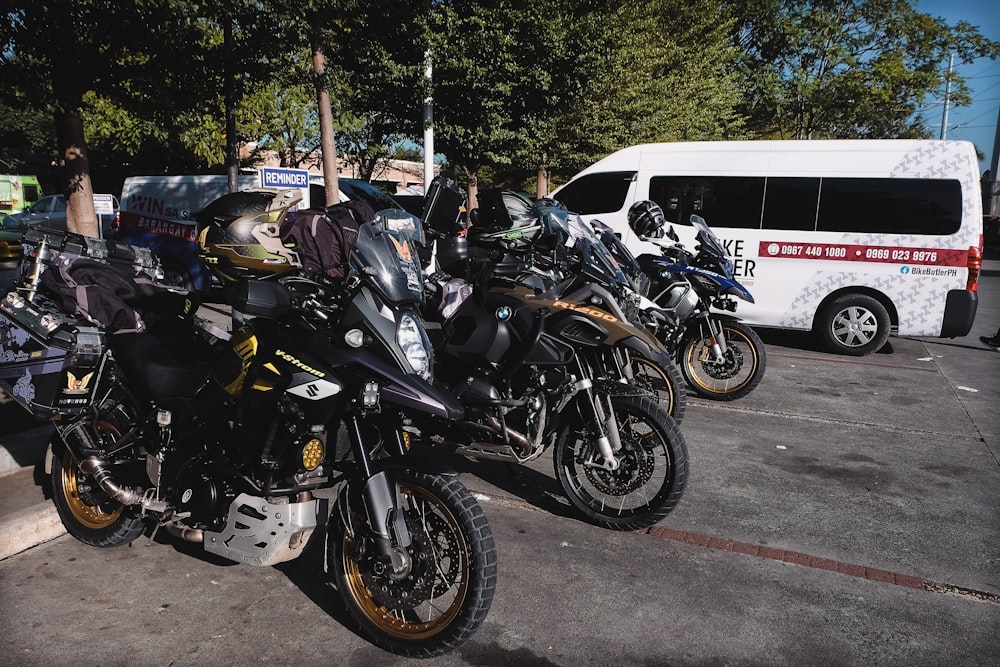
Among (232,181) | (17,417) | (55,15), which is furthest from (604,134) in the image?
(17,417)

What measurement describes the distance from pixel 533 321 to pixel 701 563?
1527 mm

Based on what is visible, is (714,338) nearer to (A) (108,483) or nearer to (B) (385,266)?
(B) (385,266)

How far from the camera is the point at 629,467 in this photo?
12.6 ft

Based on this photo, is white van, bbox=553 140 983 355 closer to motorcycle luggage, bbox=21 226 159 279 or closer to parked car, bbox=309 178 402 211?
parked car, bbox=309 178 402 211


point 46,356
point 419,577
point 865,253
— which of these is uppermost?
point 865,253

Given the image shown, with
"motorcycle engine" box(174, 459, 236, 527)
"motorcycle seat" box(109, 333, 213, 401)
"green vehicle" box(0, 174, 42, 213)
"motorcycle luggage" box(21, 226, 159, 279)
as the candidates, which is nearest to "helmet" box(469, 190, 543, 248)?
"motorcycle luggage" box(21, 226, 159, 279)

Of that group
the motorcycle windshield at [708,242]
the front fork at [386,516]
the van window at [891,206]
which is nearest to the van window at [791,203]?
the van window at [891,206]

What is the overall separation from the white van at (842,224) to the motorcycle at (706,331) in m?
2.67

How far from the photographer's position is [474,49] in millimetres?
12750

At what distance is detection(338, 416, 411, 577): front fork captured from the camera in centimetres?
257

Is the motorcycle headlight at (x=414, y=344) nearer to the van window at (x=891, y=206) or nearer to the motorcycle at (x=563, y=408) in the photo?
the motorcycle at (x=563, y=408)

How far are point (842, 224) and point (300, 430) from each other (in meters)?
8.07

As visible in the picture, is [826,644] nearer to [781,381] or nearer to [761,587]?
[761,587]

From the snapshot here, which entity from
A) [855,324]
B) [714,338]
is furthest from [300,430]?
[855,324]
